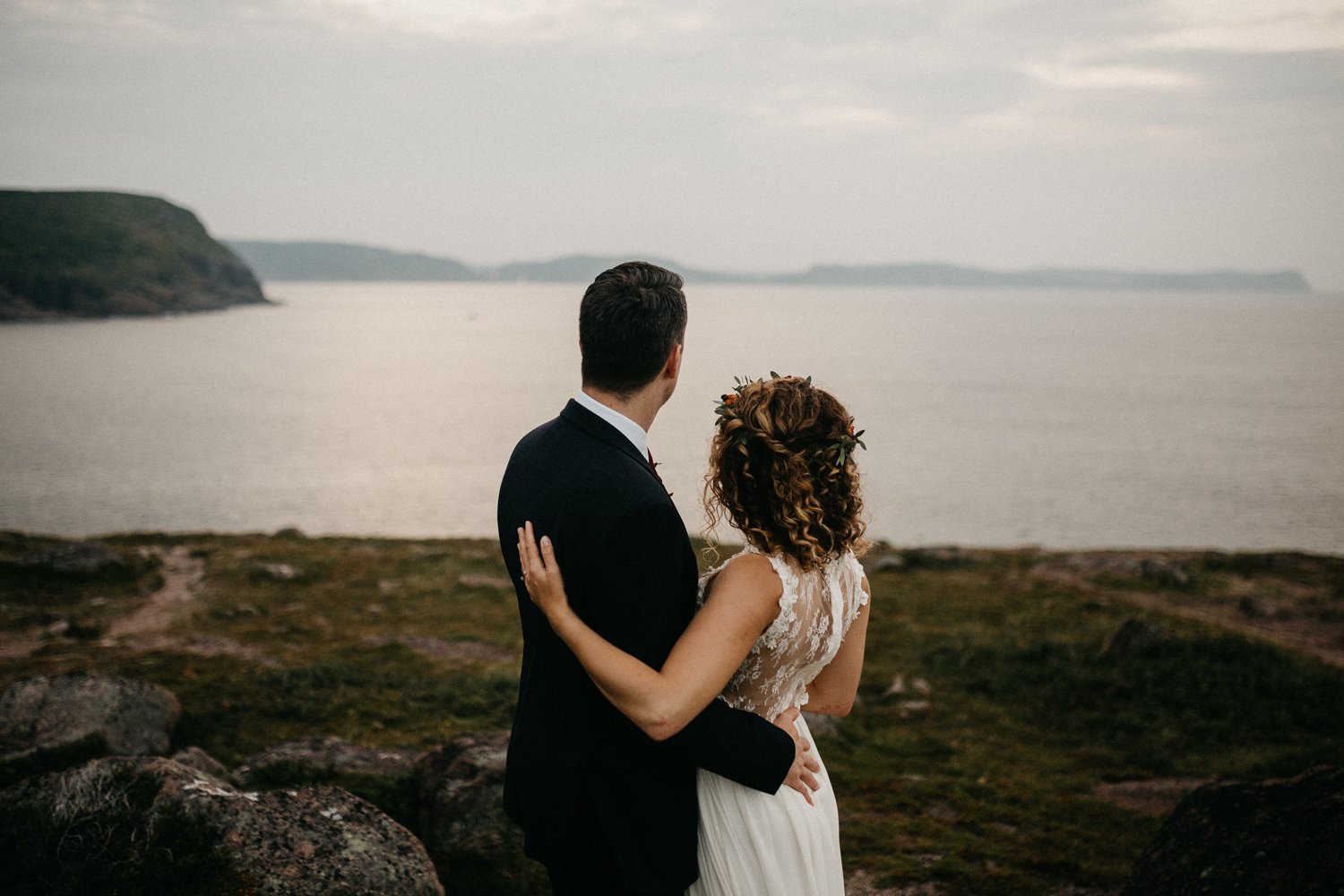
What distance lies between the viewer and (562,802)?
10.6 feet

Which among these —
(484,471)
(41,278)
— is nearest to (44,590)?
(484,471)

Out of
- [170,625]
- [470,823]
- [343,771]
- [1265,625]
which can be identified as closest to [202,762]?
[343,771]

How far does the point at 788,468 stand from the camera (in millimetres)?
3320

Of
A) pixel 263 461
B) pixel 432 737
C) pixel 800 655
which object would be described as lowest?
pixel 263 461

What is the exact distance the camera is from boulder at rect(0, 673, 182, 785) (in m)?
8.25

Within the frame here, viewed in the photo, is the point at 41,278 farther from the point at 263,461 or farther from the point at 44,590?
the point at 44,590

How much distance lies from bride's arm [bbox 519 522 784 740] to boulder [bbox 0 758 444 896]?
118 inches

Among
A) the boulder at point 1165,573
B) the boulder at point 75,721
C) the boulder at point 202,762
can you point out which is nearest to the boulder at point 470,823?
the boulder at point 202,762

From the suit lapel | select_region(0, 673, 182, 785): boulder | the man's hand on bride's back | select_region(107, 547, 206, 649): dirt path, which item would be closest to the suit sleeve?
the suit lapel

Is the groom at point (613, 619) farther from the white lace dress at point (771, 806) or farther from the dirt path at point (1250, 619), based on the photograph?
the dirt path at point (1250, 619)

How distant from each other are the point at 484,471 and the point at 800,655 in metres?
51.7

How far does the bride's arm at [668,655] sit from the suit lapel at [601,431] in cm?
40

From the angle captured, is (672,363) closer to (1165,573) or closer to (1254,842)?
(1254,842)

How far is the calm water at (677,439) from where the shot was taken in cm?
4325
